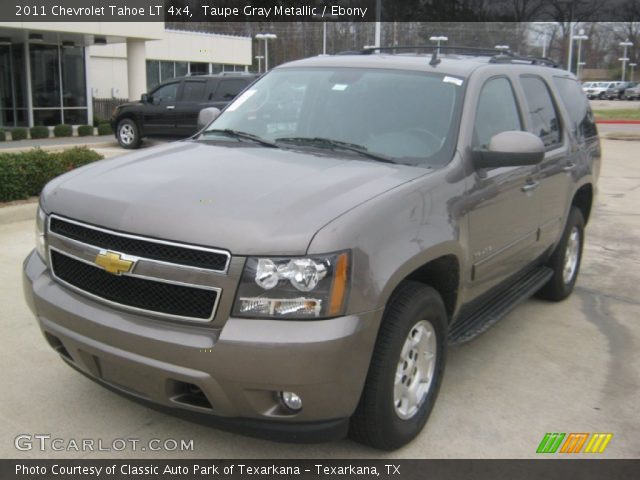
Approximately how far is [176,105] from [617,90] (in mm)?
64132

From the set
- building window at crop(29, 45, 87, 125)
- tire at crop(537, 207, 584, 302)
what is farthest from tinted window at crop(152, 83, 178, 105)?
tire at crop(537, 207, 584, 302)

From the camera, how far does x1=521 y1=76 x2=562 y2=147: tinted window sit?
4730 millimetres

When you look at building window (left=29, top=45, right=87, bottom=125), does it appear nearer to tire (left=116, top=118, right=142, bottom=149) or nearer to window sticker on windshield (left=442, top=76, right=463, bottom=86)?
tire (left=116, top=118, right=142, bottom=149)

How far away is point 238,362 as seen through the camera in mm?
2617

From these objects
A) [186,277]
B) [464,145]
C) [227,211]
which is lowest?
[186,277]

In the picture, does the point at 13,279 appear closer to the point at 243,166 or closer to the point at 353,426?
the point at 243,166

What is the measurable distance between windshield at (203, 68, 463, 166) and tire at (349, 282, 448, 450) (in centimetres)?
85

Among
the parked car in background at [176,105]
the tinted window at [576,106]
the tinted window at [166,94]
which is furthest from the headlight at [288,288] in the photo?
the tinted window at [166,94]

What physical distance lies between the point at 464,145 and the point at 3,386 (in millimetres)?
2988

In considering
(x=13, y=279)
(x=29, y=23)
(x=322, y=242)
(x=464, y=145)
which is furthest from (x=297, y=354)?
(x=29, y=23)

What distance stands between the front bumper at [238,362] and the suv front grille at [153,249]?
0.85 ft

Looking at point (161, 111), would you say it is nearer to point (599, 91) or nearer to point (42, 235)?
point (42, 235)

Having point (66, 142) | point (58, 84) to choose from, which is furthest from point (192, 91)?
point (58, 84)

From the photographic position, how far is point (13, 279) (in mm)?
5777
